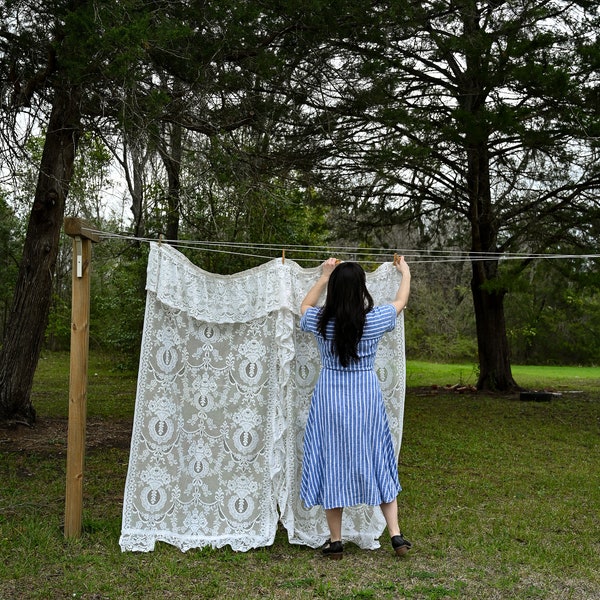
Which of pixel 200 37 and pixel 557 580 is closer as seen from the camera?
pixel 557 580

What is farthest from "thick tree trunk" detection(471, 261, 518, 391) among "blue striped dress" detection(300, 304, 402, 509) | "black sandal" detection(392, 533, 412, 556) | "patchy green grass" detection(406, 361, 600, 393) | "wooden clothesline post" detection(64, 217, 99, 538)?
"wooden clothesline post" detection(64, 217, 99, 538)

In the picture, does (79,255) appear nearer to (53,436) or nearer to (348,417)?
(348,417)

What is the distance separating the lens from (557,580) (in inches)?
132

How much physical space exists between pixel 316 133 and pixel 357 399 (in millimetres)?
5424

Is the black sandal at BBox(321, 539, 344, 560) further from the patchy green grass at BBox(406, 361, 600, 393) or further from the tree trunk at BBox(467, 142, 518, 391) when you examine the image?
the patchy green grass at BBox(406, 361, 600, 393)

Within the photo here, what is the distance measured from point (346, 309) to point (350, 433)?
2.08 feet

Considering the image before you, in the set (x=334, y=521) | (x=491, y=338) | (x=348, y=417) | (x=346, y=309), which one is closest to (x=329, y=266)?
(x=346, y=309)

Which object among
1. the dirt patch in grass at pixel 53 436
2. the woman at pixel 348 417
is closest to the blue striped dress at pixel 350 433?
the woman at pixel 348 417

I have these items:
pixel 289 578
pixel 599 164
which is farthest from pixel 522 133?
pixel 289 578

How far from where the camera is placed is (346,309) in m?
3.60

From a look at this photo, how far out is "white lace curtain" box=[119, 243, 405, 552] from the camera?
385cm

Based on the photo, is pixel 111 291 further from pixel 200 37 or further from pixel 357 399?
pixel 357 399

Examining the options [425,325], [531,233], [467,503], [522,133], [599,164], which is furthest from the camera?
[425,325]

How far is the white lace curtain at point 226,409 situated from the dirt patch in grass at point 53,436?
10.2ft
